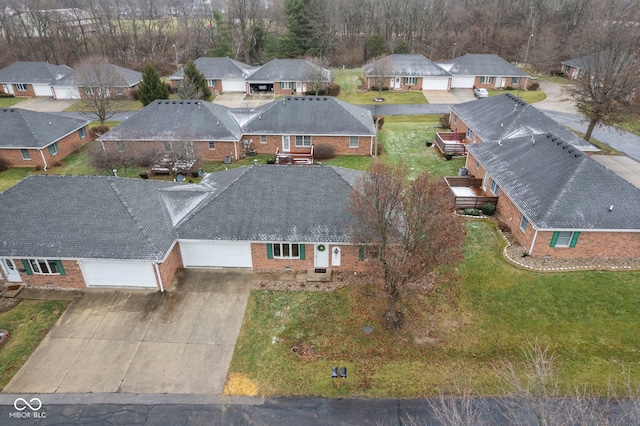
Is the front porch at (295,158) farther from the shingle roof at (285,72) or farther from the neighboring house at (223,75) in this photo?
the neighboring house at (223,75)

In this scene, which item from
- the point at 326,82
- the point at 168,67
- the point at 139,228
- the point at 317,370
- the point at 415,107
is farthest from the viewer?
the point at 168,67

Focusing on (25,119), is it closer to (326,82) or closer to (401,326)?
(326,82)

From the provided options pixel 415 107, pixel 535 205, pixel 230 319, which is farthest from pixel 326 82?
pixel 230 319

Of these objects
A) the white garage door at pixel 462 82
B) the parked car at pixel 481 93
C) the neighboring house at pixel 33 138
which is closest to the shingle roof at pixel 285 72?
the white garage door at pixel 462 82

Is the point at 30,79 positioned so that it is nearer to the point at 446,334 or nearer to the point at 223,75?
the point at 223,75

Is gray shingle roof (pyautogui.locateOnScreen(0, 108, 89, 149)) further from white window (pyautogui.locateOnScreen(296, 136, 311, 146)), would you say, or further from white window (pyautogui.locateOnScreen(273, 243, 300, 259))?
white window (pyautogui.locateOnScreen(273, 243, 300, 259))

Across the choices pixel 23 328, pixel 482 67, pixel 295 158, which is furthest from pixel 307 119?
pixel 482 67
